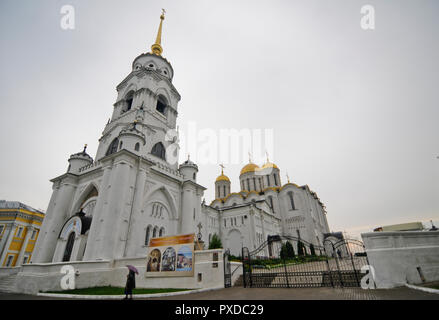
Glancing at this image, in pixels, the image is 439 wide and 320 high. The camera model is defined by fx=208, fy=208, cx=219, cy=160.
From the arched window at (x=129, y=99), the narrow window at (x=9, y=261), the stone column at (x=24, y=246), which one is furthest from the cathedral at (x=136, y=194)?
the narrow window at (x=9, y=261)

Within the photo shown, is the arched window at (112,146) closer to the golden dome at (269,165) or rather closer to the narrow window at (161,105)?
the narrow window at (161,105)

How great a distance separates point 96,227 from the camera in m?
13.9

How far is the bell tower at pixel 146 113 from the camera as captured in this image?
20.1m

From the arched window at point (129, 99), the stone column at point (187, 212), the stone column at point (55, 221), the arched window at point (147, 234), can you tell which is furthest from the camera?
the arched window at point (129, 99)

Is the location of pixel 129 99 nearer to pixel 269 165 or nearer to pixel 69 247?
pixel 69 247

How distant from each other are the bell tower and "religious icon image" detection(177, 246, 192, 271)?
374 inches

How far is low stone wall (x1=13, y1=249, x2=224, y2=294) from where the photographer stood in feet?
34.7

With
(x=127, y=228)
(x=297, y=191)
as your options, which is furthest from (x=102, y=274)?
(x=297, y=191)

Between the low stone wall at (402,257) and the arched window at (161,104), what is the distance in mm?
23555

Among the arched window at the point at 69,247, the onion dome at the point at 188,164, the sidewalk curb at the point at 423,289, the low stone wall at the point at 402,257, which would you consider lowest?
the sidewalk curb at the point at 423,289

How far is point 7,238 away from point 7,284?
16.3 meters

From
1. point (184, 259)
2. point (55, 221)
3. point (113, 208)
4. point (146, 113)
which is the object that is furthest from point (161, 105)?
point (184, 259)
